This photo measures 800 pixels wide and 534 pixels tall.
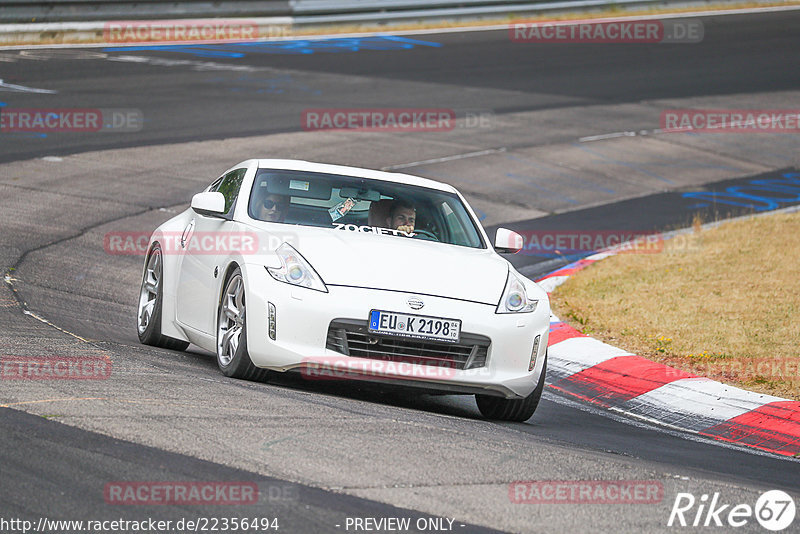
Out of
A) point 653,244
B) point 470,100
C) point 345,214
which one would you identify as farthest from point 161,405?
point 470,100

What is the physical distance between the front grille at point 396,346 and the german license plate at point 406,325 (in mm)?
33

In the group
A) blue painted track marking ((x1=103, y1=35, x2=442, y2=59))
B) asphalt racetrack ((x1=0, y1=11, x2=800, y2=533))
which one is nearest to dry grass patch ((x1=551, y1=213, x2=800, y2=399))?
asphalt racetrack ((x1=0, y1=11, x2=800, y2=533))

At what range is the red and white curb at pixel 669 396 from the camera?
7590 mm

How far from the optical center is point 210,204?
7.90 meters

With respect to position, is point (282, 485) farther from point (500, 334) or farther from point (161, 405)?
point (500, 334)

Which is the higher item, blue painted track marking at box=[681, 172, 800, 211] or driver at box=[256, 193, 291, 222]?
driver at box=[256, 193, 291, 222]

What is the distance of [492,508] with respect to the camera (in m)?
4.94

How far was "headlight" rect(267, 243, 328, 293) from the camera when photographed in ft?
22.8

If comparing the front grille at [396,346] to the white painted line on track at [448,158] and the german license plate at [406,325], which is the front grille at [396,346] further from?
the white painted line on track at [448,158]

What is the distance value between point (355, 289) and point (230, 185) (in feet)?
6.98

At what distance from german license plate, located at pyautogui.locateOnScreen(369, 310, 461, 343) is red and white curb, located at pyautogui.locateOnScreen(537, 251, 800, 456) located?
1.91 m

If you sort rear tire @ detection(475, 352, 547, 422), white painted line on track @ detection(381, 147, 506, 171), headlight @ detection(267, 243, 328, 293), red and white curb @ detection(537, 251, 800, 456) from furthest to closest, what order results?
1. white painted line on track @ detection(381, 147, 506, 171)
2. red and white curb @ detection(537, 251, 800, 456)
3. rear tire @ detection(475, 352, 547, 422)
4. headlight @ detection(267, 243, 328, 293)

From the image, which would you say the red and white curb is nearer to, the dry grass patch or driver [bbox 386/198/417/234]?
the dry grass patch

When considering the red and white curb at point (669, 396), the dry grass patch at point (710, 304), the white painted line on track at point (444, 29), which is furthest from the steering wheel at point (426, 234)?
the white painted line on track at point (444, 29)
